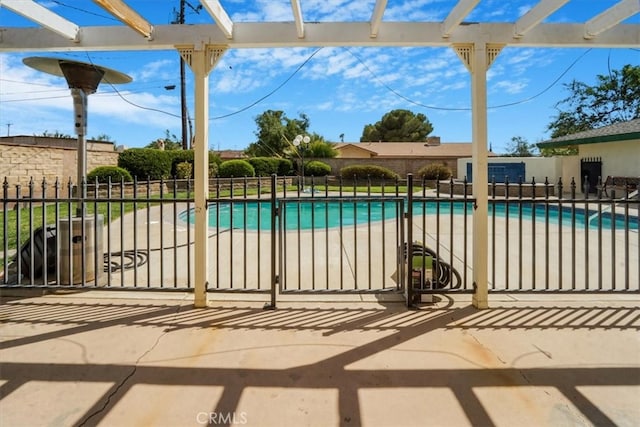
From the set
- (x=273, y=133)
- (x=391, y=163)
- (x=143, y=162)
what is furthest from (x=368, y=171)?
(x=273, y=133)

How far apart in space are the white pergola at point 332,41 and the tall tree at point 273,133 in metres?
30.4

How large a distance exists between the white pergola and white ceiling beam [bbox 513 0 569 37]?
3cm

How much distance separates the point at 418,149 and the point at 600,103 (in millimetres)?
12725

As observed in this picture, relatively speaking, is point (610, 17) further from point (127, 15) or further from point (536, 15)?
point (127, 15)

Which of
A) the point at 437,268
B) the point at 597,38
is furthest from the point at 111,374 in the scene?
the point at 597,38

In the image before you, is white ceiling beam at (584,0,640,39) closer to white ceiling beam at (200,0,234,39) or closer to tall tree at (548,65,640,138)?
white ceiling beam at (200,0,234,39)

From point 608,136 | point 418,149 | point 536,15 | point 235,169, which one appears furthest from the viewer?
point 418,149

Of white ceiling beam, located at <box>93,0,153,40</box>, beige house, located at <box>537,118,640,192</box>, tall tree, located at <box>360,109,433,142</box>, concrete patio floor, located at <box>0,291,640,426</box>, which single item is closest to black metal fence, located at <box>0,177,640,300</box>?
concrete patio floor, located at <box>0,291,640,426</box>

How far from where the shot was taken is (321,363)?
93.2 inches

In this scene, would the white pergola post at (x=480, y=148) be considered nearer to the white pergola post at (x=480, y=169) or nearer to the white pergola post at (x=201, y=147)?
the white pergola post at (x=480, y=169)

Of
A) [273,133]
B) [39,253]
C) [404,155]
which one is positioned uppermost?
[273,133]

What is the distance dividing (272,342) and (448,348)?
4.17 feet

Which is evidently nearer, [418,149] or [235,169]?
[235,169]

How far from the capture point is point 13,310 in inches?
128
